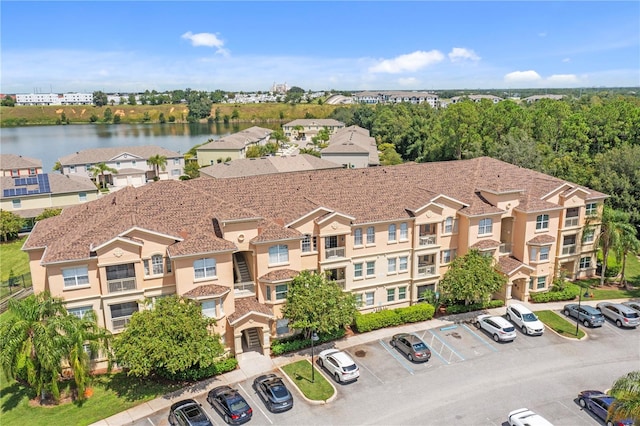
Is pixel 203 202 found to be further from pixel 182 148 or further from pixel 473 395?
pixel 182 148

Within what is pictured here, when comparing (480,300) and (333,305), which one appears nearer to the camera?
(333,305)

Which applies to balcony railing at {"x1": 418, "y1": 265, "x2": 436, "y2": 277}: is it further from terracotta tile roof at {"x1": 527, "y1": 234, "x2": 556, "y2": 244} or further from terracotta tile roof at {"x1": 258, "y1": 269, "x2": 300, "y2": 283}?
terracotta tile roof at {"x1": 258, "y1": 269, "x2": 300, "y2": 283}

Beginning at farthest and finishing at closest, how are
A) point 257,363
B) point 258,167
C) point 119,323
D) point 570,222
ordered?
point 258,167
point 570,222
point 257,363
point 119,323

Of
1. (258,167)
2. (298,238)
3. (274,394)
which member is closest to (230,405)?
(274,394)

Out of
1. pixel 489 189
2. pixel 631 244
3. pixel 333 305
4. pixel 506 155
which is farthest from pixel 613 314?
pixel 506 155

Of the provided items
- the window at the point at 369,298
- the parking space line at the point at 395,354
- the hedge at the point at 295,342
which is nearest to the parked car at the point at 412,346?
the parking space line at the point at 395,354

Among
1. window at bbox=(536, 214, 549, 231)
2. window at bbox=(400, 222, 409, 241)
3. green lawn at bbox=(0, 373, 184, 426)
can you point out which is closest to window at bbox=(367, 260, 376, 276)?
window at bbox=(400, 222, 409, 241)

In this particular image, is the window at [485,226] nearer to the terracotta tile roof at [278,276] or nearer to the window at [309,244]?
the window at [309,244]

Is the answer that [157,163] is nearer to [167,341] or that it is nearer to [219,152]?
[219,152]
